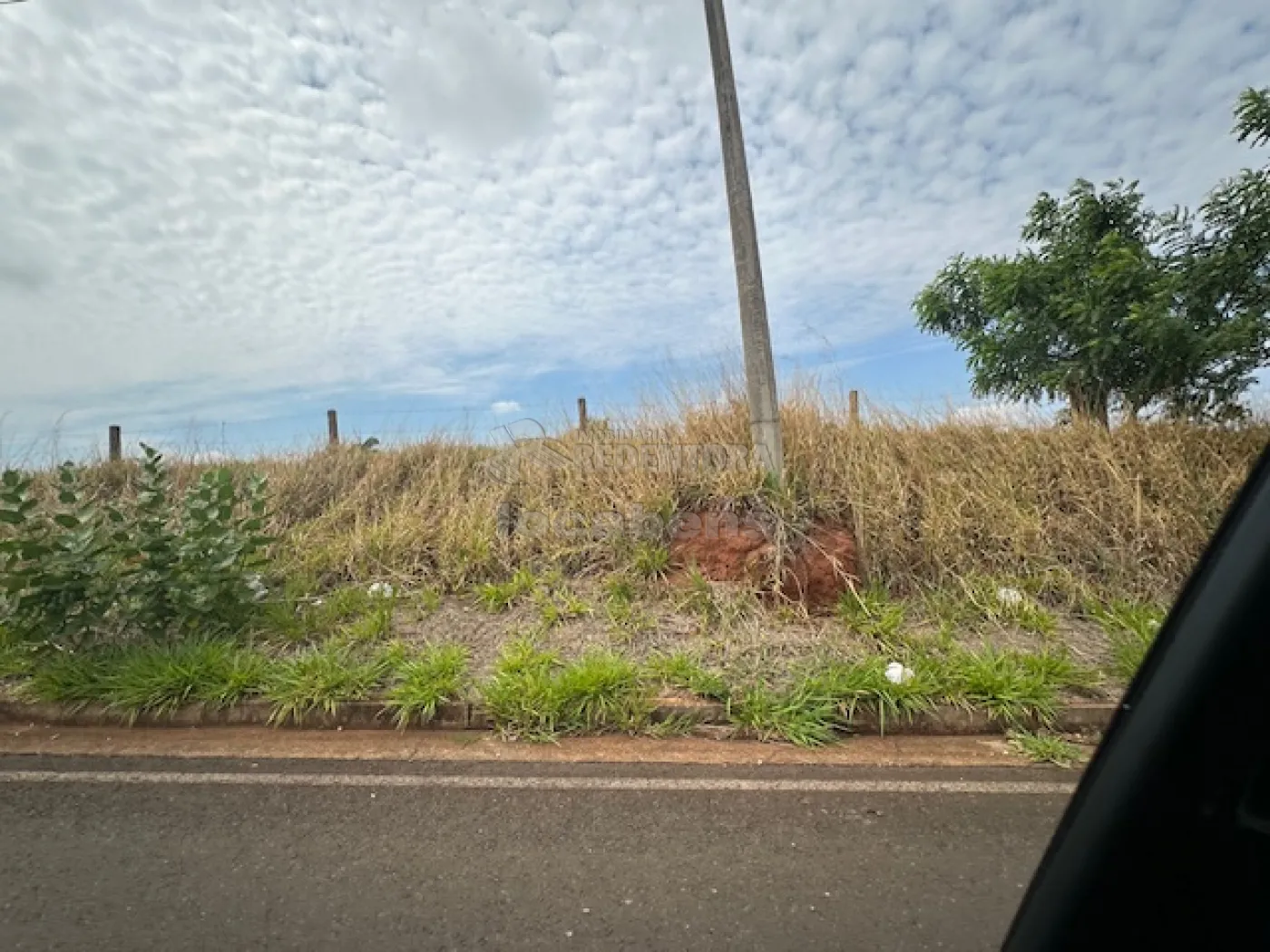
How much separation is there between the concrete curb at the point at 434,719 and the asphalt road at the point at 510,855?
1.46 feet

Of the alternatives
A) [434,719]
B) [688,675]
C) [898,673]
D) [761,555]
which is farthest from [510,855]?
[761,555]

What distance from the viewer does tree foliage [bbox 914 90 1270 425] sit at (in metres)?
5.43

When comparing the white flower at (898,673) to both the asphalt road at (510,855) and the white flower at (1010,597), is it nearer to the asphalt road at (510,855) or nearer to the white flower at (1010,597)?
the asphalt road at (510,855)

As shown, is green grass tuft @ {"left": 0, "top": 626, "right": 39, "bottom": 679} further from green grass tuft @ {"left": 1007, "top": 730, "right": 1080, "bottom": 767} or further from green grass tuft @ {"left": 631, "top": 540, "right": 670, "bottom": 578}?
green grass tuft @ {"left": 1007, "top": 730, "right": 1080, "bottom": 767}

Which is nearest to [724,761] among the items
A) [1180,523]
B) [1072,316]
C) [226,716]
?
[226,716]

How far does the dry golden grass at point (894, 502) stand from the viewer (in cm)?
538

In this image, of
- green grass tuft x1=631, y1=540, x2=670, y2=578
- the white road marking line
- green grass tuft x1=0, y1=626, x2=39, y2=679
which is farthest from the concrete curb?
green grass tuft x1=631, y1=540, x2=670, y2=578

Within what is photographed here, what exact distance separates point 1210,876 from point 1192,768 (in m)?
0.13

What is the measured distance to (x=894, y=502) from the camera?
18.5ft

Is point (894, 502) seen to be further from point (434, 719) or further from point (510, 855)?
point (510, 855)

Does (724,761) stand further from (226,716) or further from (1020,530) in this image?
(1020,530)

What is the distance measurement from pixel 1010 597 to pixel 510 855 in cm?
414

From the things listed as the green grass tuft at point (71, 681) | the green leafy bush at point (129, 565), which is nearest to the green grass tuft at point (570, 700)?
the green leafy bush at point (129, 565)

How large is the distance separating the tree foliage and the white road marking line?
486 cm
